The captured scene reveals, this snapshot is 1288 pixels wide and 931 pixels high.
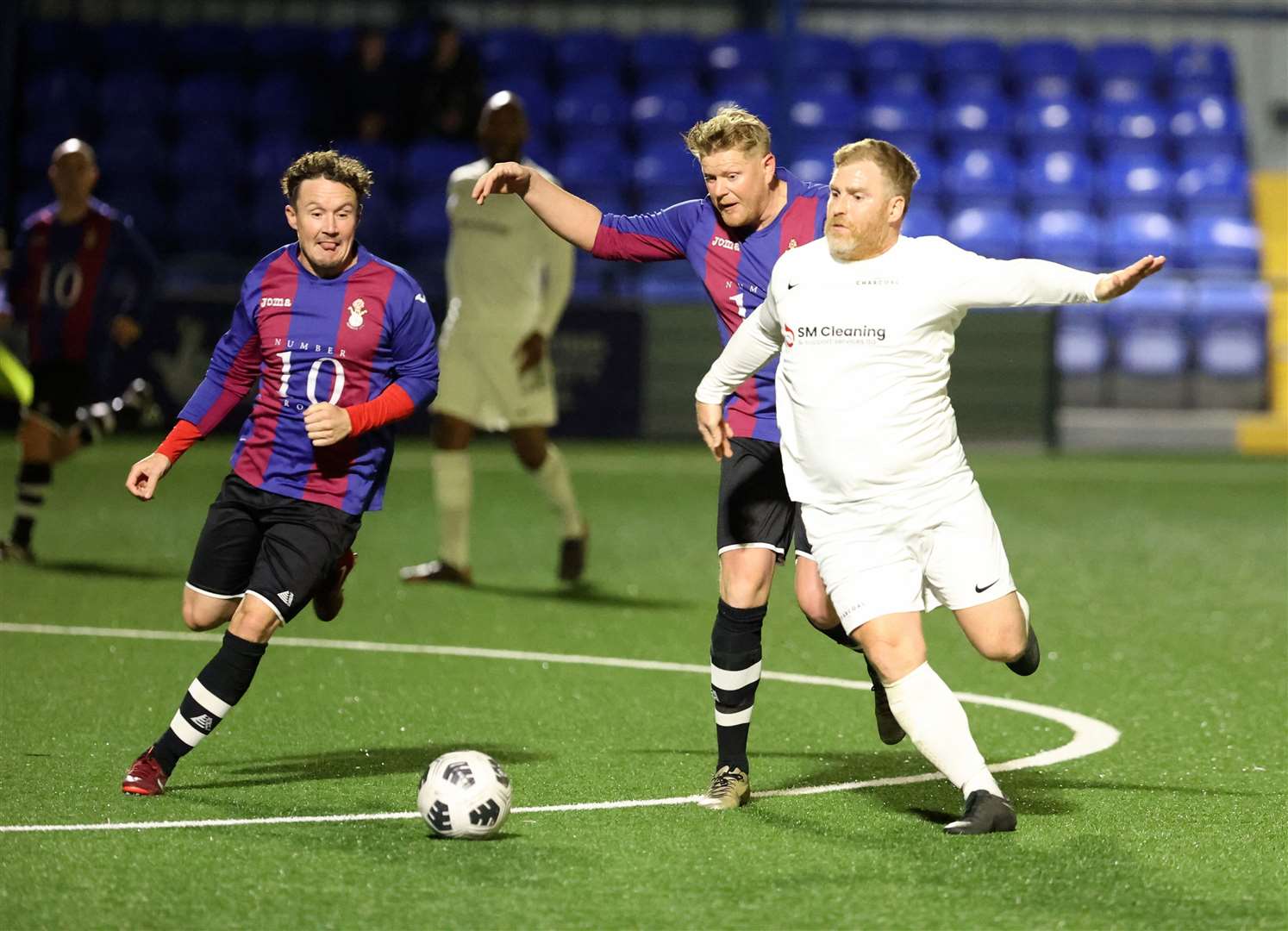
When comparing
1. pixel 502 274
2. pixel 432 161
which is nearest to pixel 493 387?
pixel 502 274

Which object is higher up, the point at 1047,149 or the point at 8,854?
the point at 1047,149

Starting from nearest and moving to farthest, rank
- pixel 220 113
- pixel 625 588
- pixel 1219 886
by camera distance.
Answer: pixel 1219 886 < pixel 625 588 < pixel 220 113

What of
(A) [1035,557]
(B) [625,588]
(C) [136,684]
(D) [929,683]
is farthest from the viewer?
(A) [1035,557]

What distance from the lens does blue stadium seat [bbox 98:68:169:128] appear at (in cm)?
1909

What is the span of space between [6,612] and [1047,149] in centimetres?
1390

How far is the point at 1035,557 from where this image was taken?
1105 centimetres

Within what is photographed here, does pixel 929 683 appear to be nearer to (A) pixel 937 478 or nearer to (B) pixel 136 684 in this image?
(A) pixel 937 478

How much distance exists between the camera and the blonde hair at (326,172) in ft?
18.1

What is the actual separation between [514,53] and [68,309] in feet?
34.0

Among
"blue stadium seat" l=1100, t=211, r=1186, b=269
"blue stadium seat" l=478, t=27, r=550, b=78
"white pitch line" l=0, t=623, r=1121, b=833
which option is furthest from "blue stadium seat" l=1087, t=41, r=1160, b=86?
"white pitch line" l=0, t=623, r=1121, b=833

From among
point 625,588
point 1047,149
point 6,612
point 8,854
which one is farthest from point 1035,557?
point 1047,149

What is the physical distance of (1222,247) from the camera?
19031 millimetres

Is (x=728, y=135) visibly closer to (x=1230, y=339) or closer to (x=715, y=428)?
(x=715, y=428)

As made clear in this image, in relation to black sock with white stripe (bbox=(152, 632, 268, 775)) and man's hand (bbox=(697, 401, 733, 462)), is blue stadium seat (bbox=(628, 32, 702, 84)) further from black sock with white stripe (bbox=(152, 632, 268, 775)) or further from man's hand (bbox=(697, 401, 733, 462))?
black sock with white stripe (bbox=(152, 632, 268, 775))
